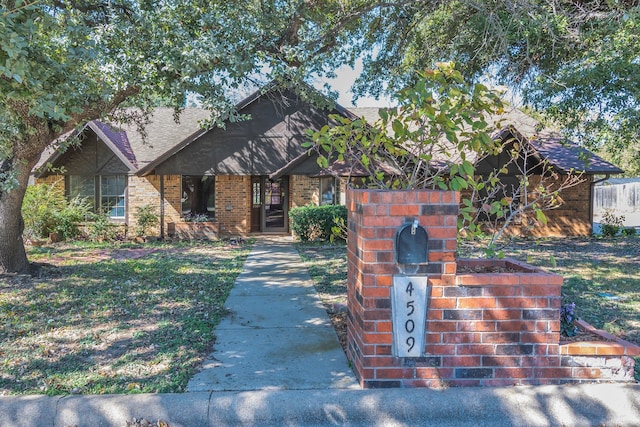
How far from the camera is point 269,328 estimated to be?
5.36 m

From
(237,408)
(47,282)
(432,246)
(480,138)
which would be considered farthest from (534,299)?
(47,282)

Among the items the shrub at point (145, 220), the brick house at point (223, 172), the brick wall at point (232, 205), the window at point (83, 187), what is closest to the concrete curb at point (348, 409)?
the brick house at point (223, 172)

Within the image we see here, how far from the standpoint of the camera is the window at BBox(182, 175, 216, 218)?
16987 mm

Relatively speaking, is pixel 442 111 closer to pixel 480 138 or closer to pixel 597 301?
pixel 480 138

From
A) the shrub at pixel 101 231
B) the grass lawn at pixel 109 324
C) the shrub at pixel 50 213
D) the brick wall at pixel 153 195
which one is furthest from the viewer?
the brick wall at pixel 153 195

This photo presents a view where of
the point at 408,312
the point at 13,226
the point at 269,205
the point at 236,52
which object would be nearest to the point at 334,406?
the point at 408,312

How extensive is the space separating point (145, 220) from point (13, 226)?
24.3 ft

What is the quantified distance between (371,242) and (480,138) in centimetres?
119

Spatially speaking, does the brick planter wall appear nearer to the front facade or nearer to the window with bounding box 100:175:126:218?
the front facade

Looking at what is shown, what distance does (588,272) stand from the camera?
934 cm

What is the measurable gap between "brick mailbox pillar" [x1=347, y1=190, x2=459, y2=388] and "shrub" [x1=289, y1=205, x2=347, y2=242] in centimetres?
1110

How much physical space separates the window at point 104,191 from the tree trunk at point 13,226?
8783 mm

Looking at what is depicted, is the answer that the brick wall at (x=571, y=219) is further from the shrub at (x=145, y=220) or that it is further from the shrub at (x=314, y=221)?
the shrub at (x=145, y=220)

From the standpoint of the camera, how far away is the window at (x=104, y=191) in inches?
674
